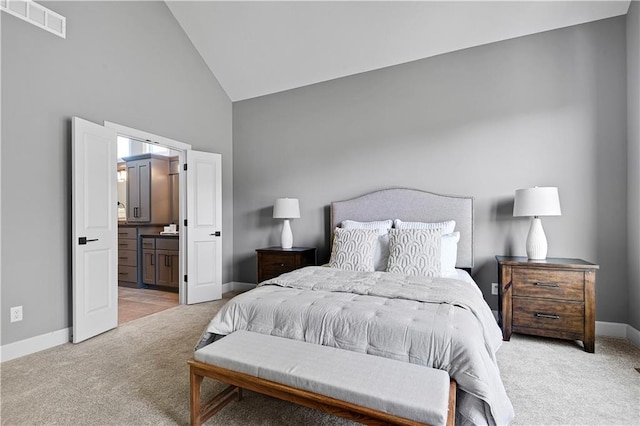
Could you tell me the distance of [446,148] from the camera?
11.8 ft

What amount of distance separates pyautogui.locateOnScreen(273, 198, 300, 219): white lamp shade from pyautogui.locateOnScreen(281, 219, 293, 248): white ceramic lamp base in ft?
0.49

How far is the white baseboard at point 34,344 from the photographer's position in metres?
2.51

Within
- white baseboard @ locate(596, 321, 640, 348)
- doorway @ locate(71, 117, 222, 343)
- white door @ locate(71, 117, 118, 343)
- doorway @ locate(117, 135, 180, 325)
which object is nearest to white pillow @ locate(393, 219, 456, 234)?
white baseboard @ locate(596, 321, 640, 348)

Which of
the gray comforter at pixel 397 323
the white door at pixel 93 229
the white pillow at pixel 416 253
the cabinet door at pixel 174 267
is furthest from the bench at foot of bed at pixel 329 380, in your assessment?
the cabinet door at pixel 174 267

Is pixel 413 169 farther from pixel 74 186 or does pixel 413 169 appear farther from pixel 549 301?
pixel 74 186

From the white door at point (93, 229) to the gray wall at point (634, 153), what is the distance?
494 centimetres

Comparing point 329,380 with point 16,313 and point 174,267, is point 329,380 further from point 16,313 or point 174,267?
point 174,267

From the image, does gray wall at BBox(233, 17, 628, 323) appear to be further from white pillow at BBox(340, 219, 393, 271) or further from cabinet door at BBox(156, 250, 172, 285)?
cabinet door at BBox(156, 250, 172, 285)

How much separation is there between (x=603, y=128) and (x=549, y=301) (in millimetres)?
1762

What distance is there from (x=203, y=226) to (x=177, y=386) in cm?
253

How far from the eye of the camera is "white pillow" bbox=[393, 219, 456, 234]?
3.31 meters

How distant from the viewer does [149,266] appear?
5.12m

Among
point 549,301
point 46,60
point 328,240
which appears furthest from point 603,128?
point 46,60

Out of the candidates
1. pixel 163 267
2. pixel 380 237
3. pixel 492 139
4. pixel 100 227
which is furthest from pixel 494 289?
pixel 163 267
